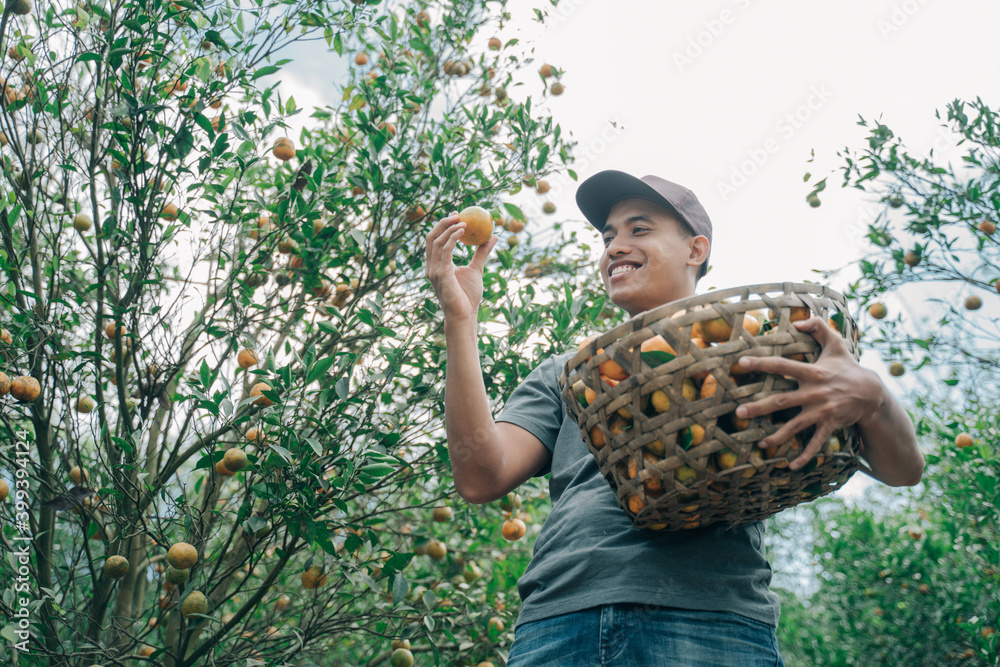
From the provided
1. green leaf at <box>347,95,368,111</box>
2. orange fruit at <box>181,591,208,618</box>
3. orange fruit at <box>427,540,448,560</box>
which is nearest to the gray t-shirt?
orange fruit at <box>181,591,208,618</box>

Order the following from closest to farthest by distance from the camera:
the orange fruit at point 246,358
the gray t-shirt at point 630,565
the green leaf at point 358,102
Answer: the gray t-shirt at point 630,565, the orange fruit at point 246,358, the green leaf at point 358,102

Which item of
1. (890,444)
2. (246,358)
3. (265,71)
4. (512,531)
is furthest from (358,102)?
(890,444)

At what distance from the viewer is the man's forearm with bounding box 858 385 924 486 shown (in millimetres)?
1061

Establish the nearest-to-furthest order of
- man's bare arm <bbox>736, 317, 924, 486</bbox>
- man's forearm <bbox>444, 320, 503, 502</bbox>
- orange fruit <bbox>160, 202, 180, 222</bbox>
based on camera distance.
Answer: man's bare arm <bbox>736, 317, 924, 486</bbox>
man's forearm <bbox>444, 320, 503, 502</bbox>
orange fruit <bbox>160, 202, 180, 222</bbox>

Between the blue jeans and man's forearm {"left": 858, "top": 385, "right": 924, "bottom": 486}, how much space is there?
0.35 m

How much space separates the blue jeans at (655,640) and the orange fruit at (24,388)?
6.02ft

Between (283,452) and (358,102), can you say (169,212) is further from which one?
(283,452)

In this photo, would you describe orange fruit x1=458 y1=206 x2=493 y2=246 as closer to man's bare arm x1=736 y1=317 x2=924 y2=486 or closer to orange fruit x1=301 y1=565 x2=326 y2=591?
man's bare arm x1=736 y1=317 x2=924 y2=486

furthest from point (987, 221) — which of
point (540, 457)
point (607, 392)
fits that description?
point (607, 392)

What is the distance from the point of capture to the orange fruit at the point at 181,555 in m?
1.95

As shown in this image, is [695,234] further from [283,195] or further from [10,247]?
[10,247]

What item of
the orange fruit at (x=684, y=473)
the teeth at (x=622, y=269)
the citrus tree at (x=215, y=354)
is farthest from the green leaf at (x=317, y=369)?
the orange fruit at (x=684, y=473)

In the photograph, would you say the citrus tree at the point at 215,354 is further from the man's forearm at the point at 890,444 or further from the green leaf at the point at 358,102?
the man's forearm at the point at 890,444

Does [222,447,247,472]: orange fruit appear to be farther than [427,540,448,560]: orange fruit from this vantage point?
No
